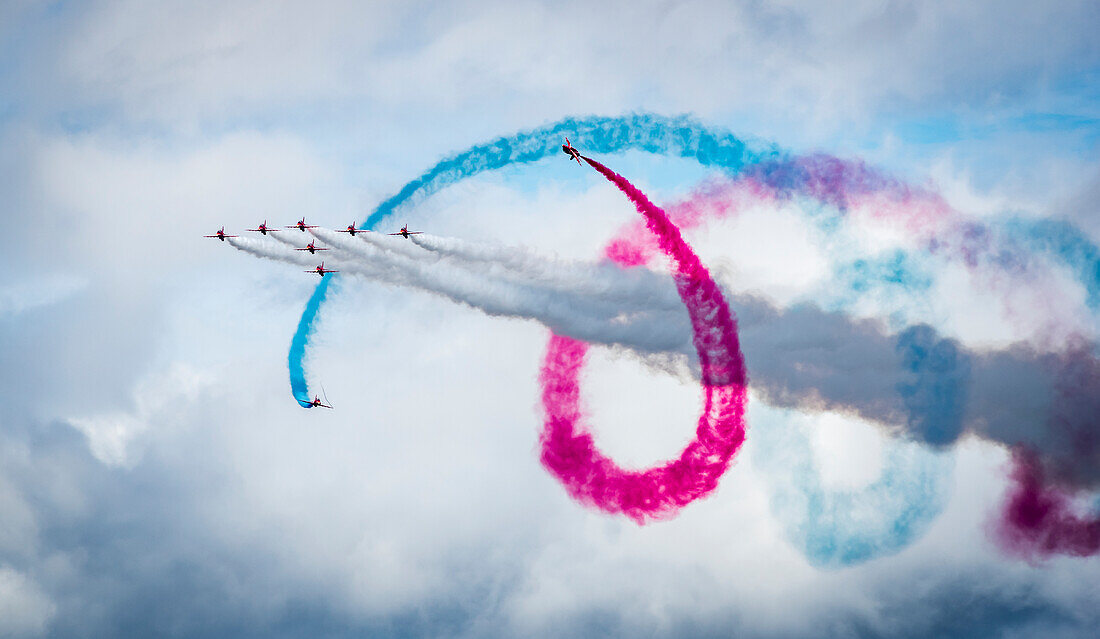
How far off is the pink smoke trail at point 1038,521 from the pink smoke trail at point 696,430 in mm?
23085

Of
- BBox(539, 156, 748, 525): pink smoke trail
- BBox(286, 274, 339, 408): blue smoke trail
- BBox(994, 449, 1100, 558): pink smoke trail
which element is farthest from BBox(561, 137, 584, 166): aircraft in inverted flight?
BBox(994, 449, 1100, 558): pink smoke trail

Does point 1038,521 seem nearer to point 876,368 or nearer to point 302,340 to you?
point 876,368

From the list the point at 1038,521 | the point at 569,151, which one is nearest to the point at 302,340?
the point at 569,151

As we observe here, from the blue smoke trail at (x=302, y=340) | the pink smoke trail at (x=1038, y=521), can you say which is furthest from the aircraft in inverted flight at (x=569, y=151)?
the pink smoke trail at (x=1038, y=521)

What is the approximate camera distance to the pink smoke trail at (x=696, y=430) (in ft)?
185

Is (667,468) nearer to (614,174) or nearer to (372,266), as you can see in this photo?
(614,174)

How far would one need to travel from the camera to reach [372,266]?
62.0 metres

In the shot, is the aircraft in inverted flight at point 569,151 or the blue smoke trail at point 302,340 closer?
the aircraft in inverted flight at point 569,151

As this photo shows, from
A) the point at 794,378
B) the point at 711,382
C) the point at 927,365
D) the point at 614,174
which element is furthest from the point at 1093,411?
the point at 614,174

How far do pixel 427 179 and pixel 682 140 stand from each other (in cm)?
1630

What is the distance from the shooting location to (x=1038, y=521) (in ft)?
223

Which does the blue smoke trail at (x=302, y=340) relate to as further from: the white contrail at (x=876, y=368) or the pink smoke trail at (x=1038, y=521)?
the pink smoke trail at (x=1038, y=521)

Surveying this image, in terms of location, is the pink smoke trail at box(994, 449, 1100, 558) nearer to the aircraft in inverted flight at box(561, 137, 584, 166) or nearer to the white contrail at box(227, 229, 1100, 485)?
the white contrail at box(227, 229, 1100, 485)

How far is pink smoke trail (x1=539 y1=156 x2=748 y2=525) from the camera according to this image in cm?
5653
